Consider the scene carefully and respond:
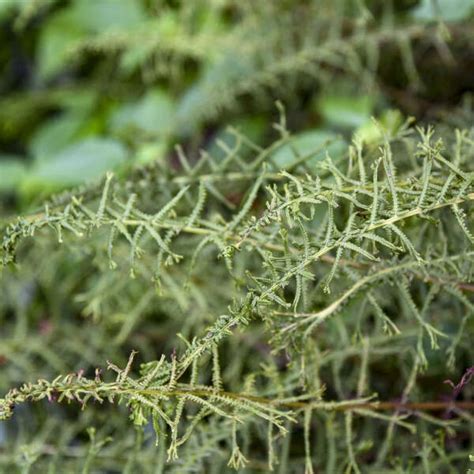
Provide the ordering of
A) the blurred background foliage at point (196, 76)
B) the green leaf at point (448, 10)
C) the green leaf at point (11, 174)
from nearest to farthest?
1. the green leaf at point (448, 10)
2. the blurred background foliage at point (196, 76)
3. the green leaf at point (11, 174)

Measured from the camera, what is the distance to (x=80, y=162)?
3.19 ft

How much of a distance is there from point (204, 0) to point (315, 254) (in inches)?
27.6

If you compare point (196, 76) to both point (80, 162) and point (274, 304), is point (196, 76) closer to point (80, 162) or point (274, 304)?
point (80, 162)

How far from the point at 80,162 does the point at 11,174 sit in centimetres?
17

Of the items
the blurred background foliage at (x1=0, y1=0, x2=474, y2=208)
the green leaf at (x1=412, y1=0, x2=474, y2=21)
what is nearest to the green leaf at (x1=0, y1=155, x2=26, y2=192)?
the blurred background foliage at (x1=0, y1=0, x2=474, y2=208)

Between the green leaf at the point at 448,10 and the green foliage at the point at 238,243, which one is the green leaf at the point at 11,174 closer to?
the green foliage at the point at 238,243

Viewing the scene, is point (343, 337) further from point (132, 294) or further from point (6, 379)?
point (6, 379)

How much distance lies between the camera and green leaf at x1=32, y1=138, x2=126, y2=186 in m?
0.95

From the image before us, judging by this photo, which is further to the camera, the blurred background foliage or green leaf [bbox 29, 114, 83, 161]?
green leaf [bbox 29, 114, 83, 161]

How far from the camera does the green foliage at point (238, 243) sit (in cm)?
46

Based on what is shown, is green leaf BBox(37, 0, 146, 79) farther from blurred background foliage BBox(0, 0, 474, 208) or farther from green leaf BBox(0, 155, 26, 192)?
green leaf BBox(0, 155, 26, 192)

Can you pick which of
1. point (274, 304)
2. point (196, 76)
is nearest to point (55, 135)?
point (196, 76)

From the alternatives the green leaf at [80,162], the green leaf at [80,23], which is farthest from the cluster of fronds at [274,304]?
the green leaf at [80,23]

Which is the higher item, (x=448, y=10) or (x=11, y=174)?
(x=448, y=10)
